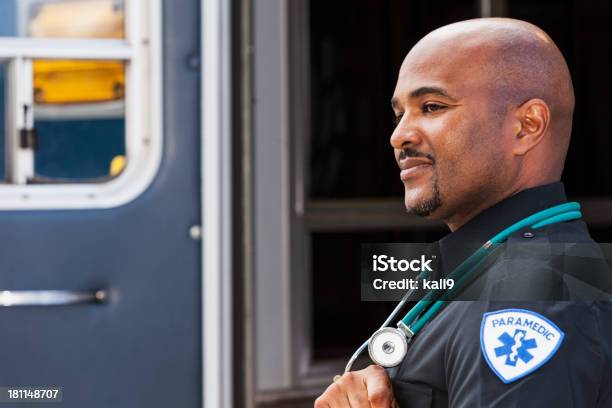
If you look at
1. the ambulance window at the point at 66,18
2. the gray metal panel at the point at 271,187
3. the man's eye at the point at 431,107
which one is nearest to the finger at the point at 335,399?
the man's eye at the point at 431,107

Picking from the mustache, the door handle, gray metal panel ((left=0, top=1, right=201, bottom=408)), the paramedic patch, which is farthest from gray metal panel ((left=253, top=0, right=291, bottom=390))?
the paramedic patch

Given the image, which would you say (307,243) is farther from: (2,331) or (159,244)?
(2,331)

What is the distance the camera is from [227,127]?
1860mm

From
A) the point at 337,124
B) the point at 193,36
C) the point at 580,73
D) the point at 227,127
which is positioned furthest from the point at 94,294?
the point at 580,73

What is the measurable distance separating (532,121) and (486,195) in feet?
0.32

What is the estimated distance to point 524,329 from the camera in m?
0.84

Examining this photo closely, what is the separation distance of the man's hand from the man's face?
0.20 metres

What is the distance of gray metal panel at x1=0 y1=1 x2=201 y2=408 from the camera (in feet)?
5.81

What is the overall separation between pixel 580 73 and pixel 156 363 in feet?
9.77

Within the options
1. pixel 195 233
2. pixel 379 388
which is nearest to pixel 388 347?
pixel 379 388

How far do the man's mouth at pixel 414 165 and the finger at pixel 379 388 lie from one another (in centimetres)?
23

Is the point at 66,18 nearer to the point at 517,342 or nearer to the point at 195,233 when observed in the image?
the point at 195,233

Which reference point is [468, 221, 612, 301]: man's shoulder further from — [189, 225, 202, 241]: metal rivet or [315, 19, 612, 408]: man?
[189, 225, 202, 241]: metal rivet

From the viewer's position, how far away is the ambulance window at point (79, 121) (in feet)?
5.94
